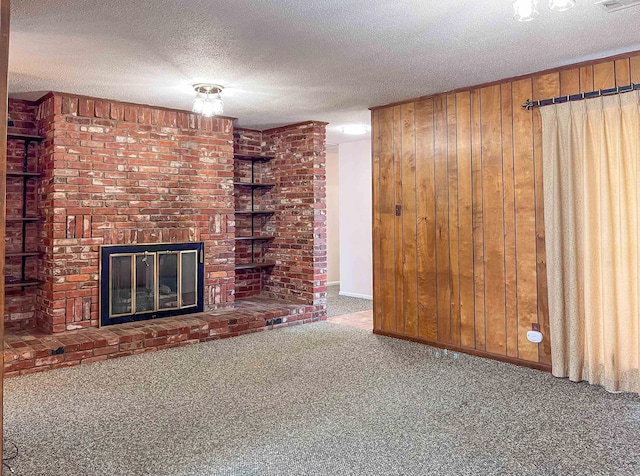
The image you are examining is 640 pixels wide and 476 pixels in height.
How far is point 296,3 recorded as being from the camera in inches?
93.1

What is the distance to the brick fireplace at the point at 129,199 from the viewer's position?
13.5ft

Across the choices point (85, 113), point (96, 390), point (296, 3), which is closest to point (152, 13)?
point (296, 3)

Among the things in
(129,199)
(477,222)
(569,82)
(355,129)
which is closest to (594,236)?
(477,222)

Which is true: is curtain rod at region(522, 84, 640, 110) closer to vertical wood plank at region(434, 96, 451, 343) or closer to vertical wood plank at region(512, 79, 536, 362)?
vertical wood plank at region(512, 79, 536, 362)

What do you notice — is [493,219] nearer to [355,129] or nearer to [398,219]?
[398,219]

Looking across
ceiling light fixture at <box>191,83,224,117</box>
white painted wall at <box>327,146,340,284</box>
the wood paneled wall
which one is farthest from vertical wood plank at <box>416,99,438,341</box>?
white painted wall at <box>327,146,340,284</box>

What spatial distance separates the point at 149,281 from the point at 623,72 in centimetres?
421

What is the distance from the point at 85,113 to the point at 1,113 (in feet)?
10.2

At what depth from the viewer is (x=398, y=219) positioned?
4477 millimetres

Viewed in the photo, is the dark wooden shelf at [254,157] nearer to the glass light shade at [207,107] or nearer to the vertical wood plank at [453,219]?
the glass light shade at [207,107]

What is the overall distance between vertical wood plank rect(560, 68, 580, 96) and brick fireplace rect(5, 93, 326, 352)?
8.79 ft

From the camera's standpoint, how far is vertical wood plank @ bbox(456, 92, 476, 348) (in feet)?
12.9

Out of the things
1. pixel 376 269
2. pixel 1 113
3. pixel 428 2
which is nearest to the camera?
pixel 1 113

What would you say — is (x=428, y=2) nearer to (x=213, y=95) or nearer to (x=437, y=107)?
(x=437, y=107)
